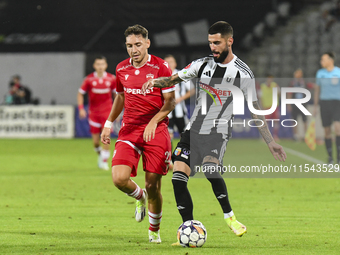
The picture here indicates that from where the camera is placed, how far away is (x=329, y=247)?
17.2ft

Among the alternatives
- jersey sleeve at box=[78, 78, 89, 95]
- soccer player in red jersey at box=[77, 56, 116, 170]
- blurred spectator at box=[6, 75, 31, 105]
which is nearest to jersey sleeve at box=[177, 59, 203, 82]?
soccer player in red jersey at box=[77, 56, 116, 170]

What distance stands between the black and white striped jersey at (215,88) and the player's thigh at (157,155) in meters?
0.31

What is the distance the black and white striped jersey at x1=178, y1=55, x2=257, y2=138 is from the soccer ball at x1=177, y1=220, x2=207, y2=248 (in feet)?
2.94

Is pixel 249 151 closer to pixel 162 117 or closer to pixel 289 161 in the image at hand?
pixel 289 161

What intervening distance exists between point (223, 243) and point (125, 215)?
1.86m

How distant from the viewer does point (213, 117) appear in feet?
18.2

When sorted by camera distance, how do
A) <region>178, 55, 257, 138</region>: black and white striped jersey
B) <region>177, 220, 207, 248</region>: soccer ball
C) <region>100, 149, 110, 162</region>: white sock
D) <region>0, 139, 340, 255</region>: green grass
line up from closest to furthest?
<region>177, 220, 207, 248</region>: soccer ball
<region>0, 139, 340, 255</region>: green grass
<region>178, 55, 257, 138</region>: black and white striped jersey
<region>100, 149, 110, 162</region>: white sock

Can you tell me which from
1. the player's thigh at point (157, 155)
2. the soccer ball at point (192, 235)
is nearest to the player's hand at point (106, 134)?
the player's thigh at point (157, 155)

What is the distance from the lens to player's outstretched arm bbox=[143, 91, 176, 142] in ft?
17.4

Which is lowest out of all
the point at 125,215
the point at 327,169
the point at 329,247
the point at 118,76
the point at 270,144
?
the point at 327,169

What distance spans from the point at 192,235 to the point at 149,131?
1.00m

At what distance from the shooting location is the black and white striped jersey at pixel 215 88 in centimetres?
540

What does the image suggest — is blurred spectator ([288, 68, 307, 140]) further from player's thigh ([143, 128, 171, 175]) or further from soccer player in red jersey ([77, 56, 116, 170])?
player's thigh ([143, 128, 171, 175])

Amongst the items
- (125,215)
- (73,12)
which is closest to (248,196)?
(125,215)
